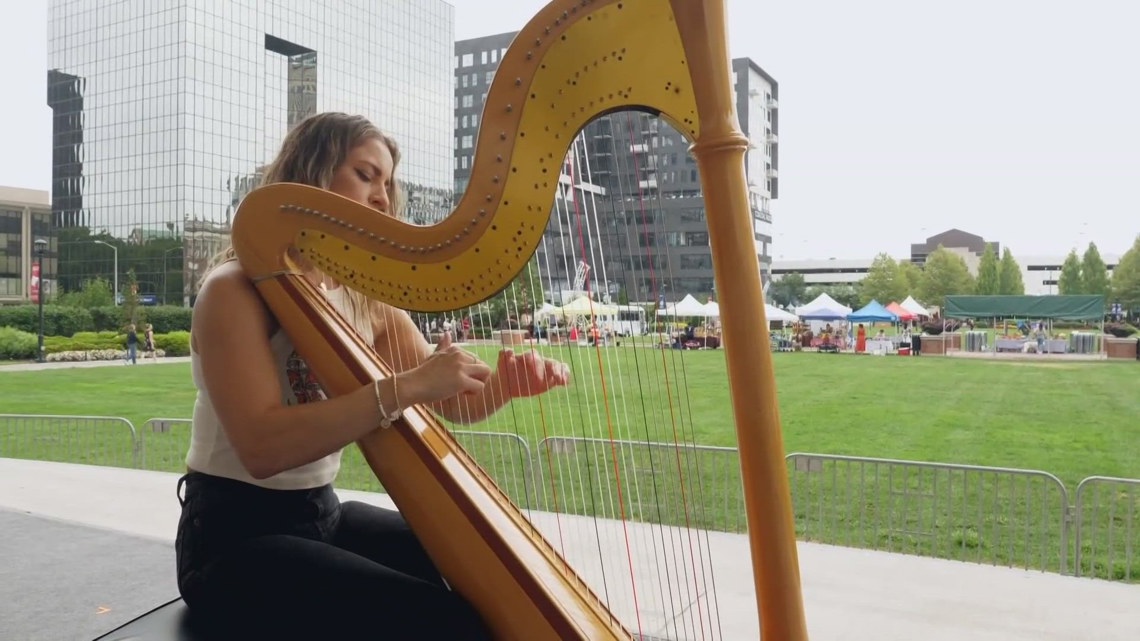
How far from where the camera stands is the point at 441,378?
0.95m

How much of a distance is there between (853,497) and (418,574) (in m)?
4.09

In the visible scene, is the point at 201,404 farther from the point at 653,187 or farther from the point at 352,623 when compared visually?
the point at 653,187

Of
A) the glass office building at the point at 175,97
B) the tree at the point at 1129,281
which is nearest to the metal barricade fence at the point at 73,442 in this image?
the glass office building at the point at 175,97

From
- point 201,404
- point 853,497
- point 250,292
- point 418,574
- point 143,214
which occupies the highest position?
point 143,214

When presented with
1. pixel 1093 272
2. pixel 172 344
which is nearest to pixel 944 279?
pixel 1093 272

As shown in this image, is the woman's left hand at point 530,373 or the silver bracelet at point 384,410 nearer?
the silver bracelet at point 384,410

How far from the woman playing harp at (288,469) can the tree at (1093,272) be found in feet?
84.2

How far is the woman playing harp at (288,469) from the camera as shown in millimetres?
923

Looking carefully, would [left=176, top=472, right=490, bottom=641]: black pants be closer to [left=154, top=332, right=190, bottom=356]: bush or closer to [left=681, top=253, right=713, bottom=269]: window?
[left=681, top=253, right=713, bottom=269]: window

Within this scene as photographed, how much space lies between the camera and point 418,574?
119cm

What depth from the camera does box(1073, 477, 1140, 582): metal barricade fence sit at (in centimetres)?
306

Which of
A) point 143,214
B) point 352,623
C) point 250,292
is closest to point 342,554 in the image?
point 352,623

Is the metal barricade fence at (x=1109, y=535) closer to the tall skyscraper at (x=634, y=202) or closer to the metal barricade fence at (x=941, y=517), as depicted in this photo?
the metal barricade fence at (x=941, y=517)

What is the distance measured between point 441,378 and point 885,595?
84.4 inches
